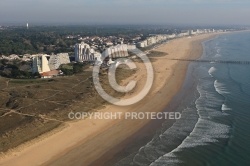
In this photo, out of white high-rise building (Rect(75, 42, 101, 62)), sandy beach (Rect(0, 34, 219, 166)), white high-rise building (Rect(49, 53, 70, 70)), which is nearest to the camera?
sandy beach (Rect(0, 34, 219, 166))

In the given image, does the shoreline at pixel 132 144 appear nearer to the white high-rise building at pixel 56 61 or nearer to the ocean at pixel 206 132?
the ocean at pixel 206 132

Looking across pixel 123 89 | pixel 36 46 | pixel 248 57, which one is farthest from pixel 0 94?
pixel 36 46

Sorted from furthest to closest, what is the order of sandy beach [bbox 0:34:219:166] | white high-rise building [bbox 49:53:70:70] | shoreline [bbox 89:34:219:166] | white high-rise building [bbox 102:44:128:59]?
white high-rise building [bbox 102:44:128:59] < white high-rise building [bbox 49:53:70:70] < shoreline [bbox 89:34:219:166] < sandy beach [bbox 0:34:219:166]

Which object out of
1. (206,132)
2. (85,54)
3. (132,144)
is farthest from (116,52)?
(132,144)

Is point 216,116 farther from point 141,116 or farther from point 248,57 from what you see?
point 248,57

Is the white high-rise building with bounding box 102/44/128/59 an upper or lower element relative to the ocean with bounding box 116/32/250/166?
upper

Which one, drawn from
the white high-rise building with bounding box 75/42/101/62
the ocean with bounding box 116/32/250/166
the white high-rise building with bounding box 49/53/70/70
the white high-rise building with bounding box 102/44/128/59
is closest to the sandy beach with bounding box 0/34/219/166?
the ocean with bounding box 116/32/250/166

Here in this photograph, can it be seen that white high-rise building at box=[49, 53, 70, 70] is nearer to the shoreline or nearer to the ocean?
the ocean

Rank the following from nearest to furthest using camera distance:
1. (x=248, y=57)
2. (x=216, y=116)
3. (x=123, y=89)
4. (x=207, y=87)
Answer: (x=216, y=116), (x=123, y=89), (x=207, y=87), (x=248, y=57)
